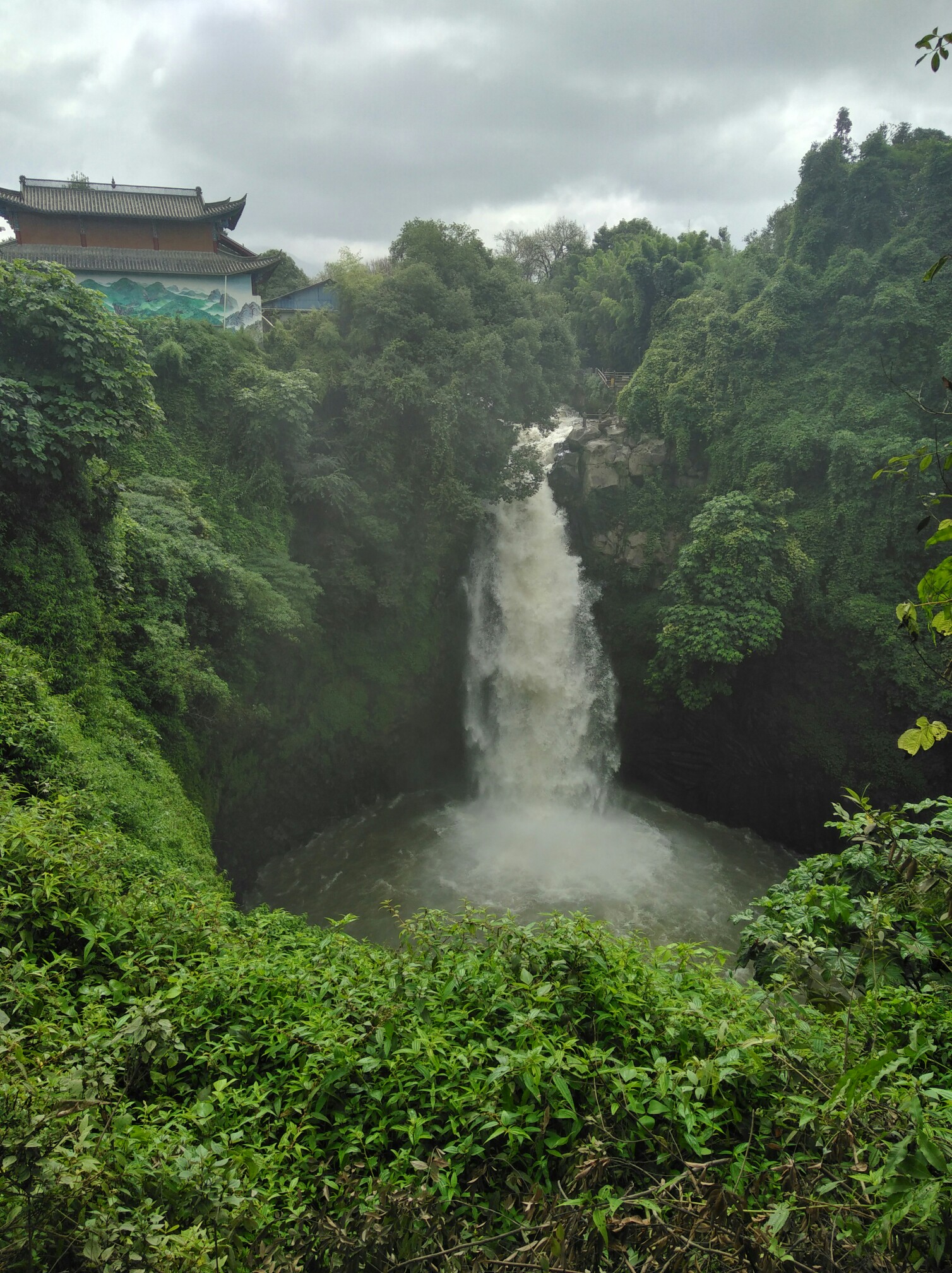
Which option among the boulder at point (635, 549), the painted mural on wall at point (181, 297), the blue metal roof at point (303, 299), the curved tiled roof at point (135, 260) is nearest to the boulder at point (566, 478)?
the boulder at point (635, 549)

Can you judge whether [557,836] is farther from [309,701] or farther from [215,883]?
[215,883]

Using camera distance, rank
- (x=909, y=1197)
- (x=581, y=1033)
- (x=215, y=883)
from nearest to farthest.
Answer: (x=909, y=1197), (x=581, y=1033), (x=215, y=883)

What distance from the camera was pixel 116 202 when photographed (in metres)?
16.7

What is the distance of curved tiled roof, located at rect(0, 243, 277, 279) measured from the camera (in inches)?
638

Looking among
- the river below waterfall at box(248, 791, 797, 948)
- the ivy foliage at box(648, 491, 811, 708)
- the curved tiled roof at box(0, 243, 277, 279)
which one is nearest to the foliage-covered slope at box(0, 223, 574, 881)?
the river below waterfall at box(248, 791, 797, 948)

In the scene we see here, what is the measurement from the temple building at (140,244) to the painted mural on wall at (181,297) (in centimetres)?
2

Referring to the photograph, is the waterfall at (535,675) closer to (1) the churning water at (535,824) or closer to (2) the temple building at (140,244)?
(1) the churning water at (535,824)

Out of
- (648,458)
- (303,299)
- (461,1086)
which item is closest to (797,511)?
(648,458)

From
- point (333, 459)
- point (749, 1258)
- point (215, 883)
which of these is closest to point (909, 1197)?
point (749, 1258)

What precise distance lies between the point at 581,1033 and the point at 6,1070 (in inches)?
86.9

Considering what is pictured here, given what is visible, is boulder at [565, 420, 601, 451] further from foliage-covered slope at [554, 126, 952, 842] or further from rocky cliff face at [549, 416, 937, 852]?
foliage-covered slope at [554, 126, 952, 842]

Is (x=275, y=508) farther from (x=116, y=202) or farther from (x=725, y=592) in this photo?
(x=116, y=202)

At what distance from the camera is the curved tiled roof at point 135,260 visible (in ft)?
53.2

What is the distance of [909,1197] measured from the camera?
1.83m
